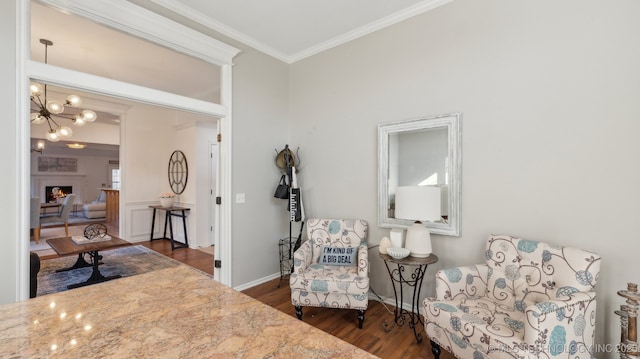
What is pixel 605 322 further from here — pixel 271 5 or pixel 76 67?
pixel 76 67

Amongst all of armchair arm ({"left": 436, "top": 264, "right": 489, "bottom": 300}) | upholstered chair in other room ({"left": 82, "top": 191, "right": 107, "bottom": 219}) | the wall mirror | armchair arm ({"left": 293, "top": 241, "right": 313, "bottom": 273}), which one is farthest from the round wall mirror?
armchair arm ({"left": 436, "top": 264, "right": 489, "bottom": 300})

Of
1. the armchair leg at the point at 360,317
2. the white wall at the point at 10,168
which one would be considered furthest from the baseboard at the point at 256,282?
the white wall at the point at 10,168

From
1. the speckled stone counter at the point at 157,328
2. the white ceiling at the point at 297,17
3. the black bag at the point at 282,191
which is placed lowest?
the speckled stone counter at the point at 157,328

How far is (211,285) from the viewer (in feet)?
3.94

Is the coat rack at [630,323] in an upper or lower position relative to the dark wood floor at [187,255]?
upper

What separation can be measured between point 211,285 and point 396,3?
283 cm

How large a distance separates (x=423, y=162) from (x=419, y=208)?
2.10ft

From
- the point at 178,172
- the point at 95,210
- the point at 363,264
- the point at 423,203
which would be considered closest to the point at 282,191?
the point at 363,264

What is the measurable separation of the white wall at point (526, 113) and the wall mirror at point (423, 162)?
0.27 ft

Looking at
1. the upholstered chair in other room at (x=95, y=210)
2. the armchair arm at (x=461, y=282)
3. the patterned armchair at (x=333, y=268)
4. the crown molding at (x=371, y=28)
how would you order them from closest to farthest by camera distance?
the armchair arm at (x=461, y=282)
the patterned armchair at (x=333, y=268)
the crown molding at (x=371, y=28)
the upholstered chair in other room at (x=95, y=210)

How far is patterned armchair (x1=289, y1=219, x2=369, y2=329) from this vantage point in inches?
94.9

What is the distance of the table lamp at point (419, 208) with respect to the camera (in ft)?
7.32

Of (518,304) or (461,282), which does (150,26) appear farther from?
(518,304)

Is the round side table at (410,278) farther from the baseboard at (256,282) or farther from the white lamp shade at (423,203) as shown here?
the baseboard at (256,282)
